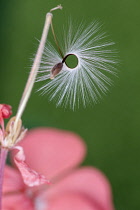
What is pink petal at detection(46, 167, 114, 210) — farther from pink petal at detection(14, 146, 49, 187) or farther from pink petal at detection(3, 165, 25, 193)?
pink petal at detection(14, 146, 49, 187)

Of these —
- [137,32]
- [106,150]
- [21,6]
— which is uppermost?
[21,6]

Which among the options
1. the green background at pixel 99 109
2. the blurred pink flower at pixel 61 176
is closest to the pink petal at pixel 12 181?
the blurred pink flower at pixel 61 176

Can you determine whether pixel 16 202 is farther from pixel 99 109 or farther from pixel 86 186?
pixel 99 109

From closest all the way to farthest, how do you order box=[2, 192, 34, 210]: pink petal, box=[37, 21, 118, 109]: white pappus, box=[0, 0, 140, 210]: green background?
box=[37, 21, 118, 109]: white pappus < box=[2, 192, 34, 210]: pink petal < box=[0, 0, 140, 210]: green background

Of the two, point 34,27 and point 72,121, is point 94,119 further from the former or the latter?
point 34,27

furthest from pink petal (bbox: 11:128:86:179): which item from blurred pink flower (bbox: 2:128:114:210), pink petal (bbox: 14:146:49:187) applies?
pink petal (bbox: 14:146:49:187)

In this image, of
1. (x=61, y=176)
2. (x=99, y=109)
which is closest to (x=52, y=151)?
(x=61, y=176)

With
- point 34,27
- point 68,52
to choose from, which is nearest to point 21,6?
point 34,27
